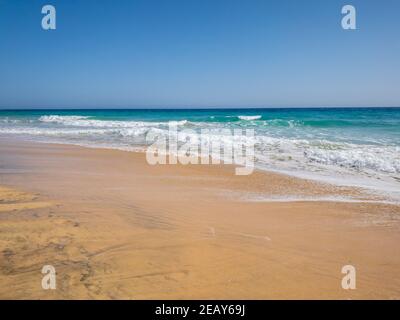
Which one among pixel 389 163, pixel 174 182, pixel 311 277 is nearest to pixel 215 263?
pixel 311 277

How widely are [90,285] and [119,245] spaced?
81 centimetres

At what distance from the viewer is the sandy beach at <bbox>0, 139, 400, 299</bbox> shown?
9.27 ft

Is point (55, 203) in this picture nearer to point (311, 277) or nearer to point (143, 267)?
point (143, 267)

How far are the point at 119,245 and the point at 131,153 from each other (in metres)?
7.70

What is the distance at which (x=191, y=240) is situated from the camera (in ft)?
12.4

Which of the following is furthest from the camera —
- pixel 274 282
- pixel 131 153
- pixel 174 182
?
pixel 131 153

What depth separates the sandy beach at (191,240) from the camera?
111 inches

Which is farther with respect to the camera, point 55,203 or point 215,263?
point 55,203

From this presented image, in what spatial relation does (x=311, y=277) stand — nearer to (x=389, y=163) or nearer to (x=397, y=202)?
(x=397, y=202)

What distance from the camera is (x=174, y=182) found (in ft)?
22.3

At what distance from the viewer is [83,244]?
3539mm
